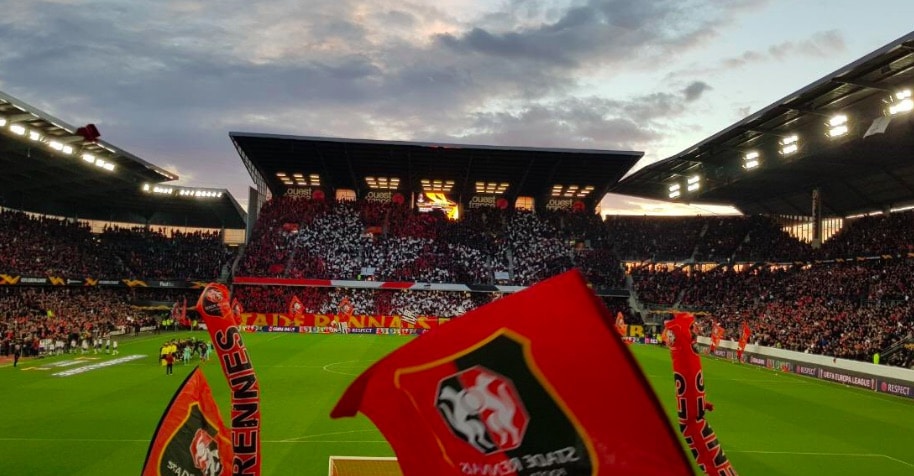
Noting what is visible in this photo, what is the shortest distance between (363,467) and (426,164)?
2147 inches

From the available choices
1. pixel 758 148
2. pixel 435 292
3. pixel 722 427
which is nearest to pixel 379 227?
pixel 435 292

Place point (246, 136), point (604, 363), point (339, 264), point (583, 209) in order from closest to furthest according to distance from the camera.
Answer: point (604, 363)
point (246, 136)
point (339, 264)
point (583, 209)

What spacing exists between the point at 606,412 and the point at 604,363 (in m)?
0.25

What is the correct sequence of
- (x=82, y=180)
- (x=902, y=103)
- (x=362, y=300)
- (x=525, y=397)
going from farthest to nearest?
(x=362, y=300), (x=82, y=180), (x=902, y=103), (x=525, y=397)

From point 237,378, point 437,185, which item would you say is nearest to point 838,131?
point 237,378

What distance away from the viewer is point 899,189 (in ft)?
169

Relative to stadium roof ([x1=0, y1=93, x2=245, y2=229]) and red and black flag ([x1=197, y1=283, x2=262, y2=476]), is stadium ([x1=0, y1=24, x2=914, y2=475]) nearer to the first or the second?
stadium roof ([x1=0, y1=93, x2=245, y2=229])

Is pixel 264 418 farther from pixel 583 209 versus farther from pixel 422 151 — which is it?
pixel 583 209

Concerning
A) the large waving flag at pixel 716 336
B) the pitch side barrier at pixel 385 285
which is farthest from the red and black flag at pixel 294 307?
the large waving flag at pixel 716 336

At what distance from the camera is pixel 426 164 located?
6675cm

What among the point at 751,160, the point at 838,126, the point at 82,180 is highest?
the point at 838,126

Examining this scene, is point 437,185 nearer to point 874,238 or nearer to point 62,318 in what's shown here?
point 62,318

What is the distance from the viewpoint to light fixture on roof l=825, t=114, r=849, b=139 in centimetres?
3538

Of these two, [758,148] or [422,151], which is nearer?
[758,148]
